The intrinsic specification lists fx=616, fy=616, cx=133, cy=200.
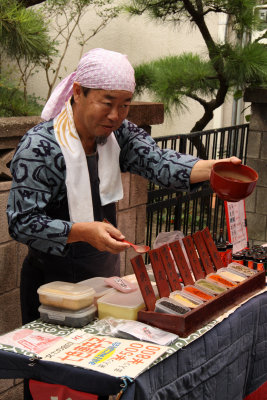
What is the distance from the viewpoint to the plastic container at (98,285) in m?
2.52

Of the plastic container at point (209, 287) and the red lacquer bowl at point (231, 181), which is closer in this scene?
the red lacquer bowl at point (231, 181)

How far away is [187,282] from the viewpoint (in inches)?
109

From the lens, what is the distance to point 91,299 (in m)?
2.44

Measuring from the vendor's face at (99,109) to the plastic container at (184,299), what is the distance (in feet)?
2.39

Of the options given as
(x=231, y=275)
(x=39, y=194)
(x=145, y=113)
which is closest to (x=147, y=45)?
(x=145, y=113)

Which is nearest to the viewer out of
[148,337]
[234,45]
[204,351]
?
[148,337]

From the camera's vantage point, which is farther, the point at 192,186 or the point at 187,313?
the point at 192,186

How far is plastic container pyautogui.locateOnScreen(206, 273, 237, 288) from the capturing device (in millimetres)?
2771

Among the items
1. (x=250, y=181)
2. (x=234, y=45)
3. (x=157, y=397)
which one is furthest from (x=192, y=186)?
(x=234, y=45)

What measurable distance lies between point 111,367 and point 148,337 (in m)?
0.26

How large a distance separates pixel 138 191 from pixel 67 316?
210cm

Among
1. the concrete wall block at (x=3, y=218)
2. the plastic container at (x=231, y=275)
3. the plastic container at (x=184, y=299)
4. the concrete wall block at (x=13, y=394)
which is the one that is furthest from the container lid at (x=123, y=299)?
the concrete wall block at (x=13, y=394)

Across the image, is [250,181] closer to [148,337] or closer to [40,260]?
[148,337]

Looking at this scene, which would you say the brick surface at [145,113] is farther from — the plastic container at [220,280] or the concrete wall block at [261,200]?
the concrete wall block at [261,200]
